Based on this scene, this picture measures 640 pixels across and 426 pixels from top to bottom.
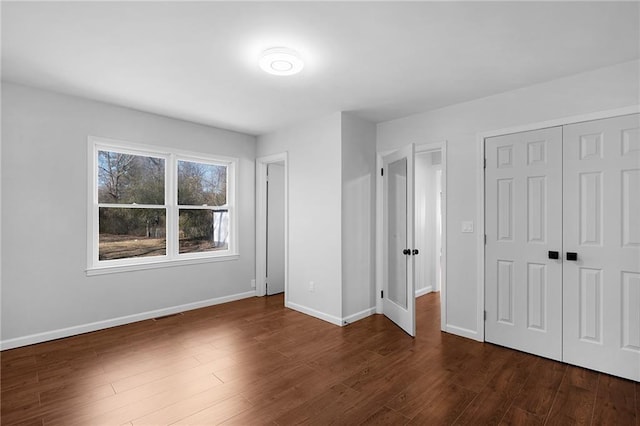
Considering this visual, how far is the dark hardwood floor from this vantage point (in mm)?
2102

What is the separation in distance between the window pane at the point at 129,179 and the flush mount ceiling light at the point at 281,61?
8.01ft

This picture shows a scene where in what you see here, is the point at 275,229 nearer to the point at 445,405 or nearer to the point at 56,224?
the point at 56,224

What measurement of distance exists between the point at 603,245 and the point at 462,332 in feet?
5.17

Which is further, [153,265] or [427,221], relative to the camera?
[427,221]

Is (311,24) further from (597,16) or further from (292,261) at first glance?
(292,261)

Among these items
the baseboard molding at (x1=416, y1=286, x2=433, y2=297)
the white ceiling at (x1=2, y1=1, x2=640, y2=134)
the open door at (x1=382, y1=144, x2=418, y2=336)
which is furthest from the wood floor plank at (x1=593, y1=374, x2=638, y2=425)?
the baseboard molding at (x1=416, y1=286, x2=433, y2=297)

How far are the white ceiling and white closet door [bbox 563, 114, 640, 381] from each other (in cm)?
68

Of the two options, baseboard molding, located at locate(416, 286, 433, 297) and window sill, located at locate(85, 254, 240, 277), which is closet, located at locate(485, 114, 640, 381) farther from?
window sill, located at locate(85, 254, 240, 277)

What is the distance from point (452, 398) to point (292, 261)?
8.86ft

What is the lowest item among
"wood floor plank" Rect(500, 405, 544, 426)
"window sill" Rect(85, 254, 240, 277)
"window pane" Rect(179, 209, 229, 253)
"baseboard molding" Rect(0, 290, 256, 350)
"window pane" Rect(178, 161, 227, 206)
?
"wood floor plank" Rect(500, 405, 544, 426)

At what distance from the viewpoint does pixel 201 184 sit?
186 inches

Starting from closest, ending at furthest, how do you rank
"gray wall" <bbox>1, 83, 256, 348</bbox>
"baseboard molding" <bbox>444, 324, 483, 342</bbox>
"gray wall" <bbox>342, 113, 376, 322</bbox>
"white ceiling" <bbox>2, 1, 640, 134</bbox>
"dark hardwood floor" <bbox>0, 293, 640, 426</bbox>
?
"white ceiling" <bbox>2, 1, 640, 134</bbox> → "dark hardwood floor" <bbox>0, 293, 640, 426</bbox> → "gray wall" <bbox>1, 83, 256, 348</bbox> → "baseboard molding" <bbox>444, 324, 483, 342</bbox> → "gray wall" <bbox>342, 113, 376, 322</bbox>

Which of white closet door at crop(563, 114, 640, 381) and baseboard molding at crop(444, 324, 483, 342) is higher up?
white closet door at crop(563, 114, 640, 381)

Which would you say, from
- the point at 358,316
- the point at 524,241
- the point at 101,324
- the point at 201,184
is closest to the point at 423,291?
the point at 358,316
